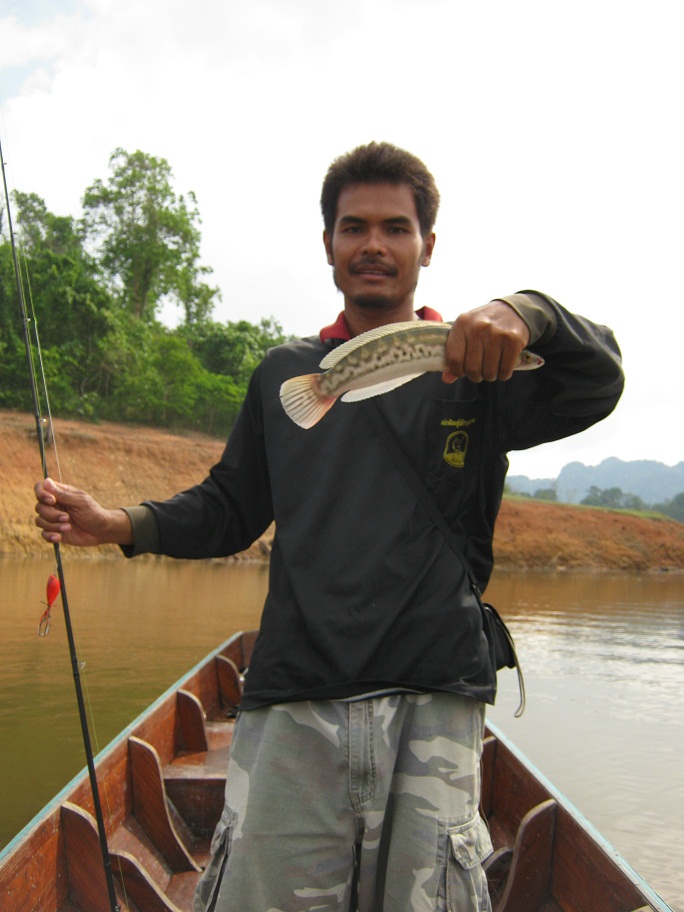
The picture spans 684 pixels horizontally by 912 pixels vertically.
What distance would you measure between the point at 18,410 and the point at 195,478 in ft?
21.5

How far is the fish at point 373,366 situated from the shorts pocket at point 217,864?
37.7 inches

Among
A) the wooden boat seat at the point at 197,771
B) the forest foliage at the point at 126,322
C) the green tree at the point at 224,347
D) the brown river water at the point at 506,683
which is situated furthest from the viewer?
the green tree at the point at 224,347

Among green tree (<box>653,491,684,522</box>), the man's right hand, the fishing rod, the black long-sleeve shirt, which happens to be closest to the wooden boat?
the fishing rod

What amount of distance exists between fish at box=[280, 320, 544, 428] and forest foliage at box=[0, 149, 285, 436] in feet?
79.8

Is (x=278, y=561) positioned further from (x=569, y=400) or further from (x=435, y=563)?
(x=569, y=400)

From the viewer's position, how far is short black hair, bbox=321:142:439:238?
2.29m

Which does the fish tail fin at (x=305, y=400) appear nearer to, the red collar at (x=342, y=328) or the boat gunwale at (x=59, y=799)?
the red collar at (x=342, y=328)

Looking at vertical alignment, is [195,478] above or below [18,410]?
below

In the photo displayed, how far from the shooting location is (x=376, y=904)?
72.7 inches

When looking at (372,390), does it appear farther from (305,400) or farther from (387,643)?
(387,643)

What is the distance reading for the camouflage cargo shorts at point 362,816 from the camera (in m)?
1.79

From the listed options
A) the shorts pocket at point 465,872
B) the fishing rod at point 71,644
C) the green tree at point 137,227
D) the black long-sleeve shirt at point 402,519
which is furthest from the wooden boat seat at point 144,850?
the green tree at point 137,227

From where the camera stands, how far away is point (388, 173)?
2283 millimetres

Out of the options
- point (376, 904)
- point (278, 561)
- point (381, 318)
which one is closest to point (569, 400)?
point (381, 318)
